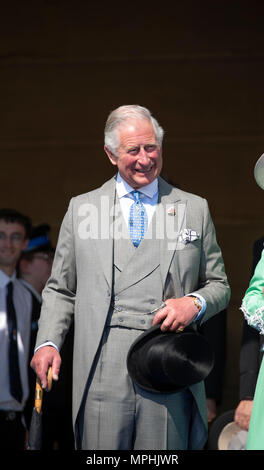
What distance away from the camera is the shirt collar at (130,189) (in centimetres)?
329

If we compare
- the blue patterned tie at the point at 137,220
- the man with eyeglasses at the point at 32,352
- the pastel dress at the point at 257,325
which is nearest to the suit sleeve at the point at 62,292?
the blue patterned tie at the point at 137,220

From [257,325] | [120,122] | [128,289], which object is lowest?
[257,325]

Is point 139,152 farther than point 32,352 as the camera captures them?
No

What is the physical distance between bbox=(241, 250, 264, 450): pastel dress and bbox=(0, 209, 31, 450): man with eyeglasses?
88.3 inches

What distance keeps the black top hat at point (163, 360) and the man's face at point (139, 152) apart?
60 centimetres

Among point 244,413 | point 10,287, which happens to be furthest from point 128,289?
point 10,287

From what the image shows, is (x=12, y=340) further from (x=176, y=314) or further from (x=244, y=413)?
(x=176, y=314)

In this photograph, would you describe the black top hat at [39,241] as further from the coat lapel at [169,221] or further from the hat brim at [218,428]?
the coat lapel at [169,221]

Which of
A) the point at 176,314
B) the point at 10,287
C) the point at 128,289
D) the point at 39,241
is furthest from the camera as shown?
the point at 39,241

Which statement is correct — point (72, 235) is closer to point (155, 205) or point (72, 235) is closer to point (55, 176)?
point (155, 205)

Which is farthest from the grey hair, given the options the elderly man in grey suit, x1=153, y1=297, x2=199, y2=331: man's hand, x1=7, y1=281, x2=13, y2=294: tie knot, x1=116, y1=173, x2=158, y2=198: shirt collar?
x1=7, y1=281, x2=13, y2=294: tie knot

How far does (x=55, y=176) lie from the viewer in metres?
6.36

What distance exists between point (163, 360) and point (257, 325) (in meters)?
0.37

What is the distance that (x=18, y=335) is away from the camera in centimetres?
502
